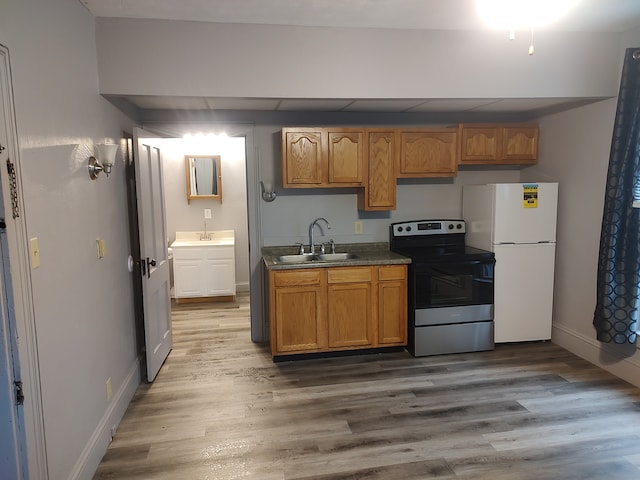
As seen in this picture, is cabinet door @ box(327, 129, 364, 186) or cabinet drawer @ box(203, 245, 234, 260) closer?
cabinet door @ box(327, 129, 364, 186)

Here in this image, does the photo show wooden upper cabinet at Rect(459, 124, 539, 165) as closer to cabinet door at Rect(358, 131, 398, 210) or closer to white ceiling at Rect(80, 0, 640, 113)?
white ceiling at Rect(80, 0, 640, 113)

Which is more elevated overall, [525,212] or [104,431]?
[525,212]

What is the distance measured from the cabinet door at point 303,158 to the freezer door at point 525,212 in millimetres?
1577

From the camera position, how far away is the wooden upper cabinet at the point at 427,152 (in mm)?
3896

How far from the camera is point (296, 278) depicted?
365 centimetres

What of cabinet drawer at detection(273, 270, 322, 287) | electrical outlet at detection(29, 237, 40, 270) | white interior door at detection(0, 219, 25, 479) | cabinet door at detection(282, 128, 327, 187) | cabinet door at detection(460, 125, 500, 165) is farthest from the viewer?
cabinet door at detection(460, 125, 500, 165)

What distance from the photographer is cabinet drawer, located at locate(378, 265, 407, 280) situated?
3.78 metres

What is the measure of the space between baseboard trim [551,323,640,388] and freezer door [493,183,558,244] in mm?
887

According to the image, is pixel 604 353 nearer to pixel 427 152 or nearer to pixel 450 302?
pixel 450 302

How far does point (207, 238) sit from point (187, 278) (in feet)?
2.12

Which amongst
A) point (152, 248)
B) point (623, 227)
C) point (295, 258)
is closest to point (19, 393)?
point (152, 248)

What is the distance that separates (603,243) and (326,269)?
2148mm

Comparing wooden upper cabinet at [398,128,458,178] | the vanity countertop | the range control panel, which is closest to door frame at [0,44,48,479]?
wooden upper cabinet at [398,128,458,178]

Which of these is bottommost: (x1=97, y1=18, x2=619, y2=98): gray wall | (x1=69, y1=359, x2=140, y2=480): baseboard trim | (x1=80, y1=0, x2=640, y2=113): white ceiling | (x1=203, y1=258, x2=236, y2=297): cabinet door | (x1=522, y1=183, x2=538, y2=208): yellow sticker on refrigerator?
(x1=69, y1=359, x2=140, y2=480): baseboard trim
